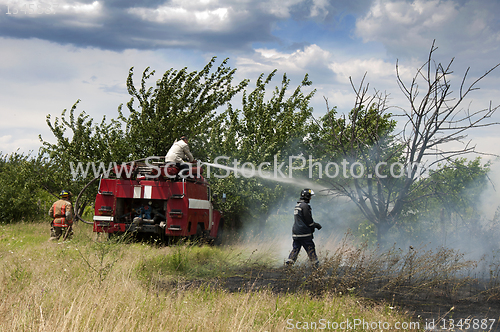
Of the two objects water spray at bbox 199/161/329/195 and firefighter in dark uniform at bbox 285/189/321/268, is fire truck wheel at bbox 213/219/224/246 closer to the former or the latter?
water spray at bbox 199/161/329/195

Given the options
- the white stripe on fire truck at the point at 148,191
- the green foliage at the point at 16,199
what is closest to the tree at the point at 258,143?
the white stripe on fire truck at the point at 148,191

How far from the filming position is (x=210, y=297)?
5449 millimetres

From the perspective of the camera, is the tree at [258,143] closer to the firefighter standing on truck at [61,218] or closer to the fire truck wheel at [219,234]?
the fire truck wheel at [219,234]

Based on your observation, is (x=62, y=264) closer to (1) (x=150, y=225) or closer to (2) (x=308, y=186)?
(1) (x=150, y=225)

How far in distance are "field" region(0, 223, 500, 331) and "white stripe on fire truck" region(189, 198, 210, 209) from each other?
58.5 inches

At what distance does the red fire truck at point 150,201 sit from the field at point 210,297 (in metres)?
1.06

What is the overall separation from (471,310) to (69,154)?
12.5 metres

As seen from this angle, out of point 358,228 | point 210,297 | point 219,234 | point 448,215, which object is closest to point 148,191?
point 219,234

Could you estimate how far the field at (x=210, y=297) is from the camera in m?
4.09

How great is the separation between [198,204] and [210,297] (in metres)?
5.10

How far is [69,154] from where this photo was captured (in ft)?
44.7

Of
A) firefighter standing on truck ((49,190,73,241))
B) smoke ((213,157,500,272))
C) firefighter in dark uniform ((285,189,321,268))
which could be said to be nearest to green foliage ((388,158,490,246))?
smoke ((213,157,500,272))

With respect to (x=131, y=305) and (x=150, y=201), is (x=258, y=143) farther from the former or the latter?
(x=131, y=305)

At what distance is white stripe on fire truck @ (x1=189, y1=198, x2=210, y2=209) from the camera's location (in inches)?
389
